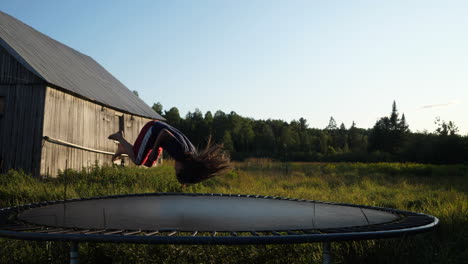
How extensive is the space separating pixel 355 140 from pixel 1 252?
Answer: 58.7m

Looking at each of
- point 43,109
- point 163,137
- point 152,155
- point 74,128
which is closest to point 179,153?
point 163,137

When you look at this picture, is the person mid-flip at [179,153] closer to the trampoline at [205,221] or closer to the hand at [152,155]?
the hand at [152,155]

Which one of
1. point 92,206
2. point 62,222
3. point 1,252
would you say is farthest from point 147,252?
point 1,252

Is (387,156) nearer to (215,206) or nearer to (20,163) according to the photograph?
(20,163)

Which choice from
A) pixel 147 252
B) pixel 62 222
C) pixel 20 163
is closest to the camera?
pixel 62 222

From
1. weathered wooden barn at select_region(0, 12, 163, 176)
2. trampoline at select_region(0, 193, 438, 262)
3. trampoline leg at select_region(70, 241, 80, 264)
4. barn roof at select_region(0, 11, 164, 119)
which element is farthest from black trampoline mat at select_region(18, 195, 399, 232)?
barn roof at select_region(0, 11, 164, 119)

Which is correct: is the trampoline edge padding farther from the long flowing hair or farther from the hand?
the hand

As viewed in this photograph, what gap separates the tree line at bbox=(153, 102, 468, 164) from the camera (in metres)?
22.5

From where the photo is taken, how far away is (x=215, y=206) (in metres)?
3.50

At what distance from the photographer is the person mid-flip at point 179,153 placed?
9.16 feet

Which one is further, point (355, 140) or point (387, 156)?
point (355, 140)

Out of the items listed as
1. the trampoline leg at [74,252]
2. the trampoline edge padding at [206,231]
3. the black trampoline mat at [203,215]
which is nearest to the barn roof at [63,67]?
the black trampoline mat at [203,215]

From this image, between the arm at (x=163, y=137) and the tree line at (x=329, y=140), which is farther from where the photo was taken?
the tree line at (x=329, y=140)

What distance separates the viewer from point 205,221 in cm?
254
